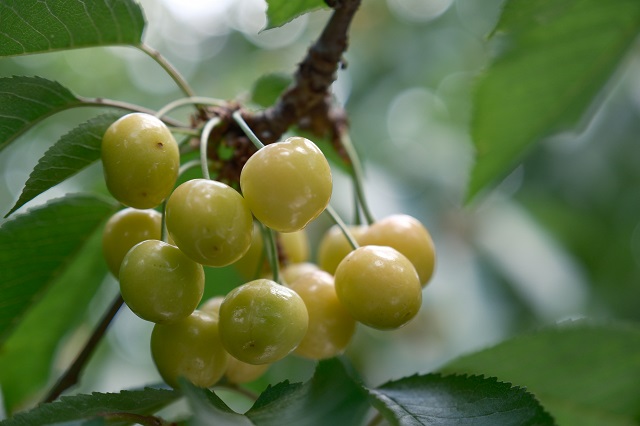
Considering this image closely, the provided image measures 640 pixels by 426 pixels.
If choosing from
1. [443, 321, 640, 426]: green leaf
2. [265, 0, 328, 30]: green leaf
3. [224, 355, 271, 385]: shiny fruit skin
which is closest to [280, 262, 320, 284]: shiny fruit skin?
[224, 355, 271, 385]: shiny fruit skin

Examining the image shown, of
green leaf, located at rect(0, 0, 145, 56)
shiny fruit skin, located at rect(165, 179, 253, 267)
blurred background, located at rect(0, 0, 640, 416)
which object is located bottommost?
blurred background, located at rect(0, 0, 640, 416)

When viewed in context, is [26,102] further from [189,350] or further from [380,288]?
[380,288]

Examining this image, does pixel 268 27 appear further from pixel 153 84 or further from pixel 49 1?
pixel 153 84

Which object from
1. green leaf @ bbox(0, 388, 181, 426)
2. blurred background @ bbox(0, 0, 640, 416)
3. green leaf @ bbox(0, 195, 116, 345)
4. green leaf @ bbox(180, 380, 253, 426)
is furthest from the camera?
blurred background @ bbox(0, 0, 640, 416)

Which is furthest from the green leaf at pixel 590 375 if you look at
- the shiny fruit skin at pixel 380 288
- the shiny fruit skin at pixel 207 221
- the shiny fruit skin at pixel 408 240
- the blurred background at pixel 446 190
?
the blurred background at pixel 446 190

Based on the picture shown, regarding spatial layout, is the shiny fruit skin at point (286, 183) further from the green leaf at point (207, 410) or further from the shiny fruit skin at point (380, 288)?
the green leaf at point (207, 410)

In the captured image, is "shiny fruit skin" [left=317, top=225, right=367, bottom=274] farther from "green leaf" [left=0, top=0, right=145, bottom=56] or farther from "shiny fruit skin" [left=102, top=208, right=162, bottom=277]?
"green leaf" [left=0, top=0, right=145, bottom=56]
